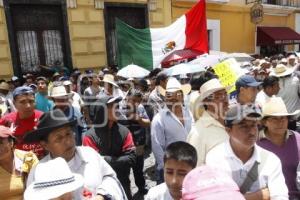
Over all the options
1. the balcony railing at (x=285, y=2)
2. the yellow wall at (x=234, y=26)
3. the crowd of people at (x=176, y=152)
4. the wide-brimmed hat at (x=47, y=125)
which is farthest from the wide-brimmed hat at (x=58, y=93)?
the balcony railing at (x=285, y=2)

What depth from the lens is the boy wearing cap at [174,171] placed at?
2.00 m

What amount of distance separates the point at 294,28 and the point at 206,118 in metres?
21.3

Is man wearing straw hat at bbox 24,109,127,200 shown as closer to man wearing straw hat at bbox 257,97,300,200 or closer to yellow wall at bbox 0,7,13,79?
man wearing straw hat at bbox 257,97,300,200

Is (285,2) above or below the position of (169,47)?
above

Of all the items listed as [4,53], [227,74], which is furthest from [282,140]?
[4,53]

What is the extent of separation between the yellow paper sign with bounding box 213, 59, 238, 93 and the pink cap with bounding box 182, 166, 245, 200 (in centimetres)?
311

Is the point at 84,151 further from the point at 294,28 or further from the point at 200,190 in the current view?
the point at 294,28

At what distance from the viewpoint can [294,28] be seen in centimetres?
2167

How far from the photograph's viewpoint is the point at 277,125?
8.96 ft

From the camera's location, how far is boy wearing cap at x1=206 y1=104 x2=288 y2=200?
206 centimetres

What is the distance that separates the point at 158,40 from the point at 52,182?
5.82m

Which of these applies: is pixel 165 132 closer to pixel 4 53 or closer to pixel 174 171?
pixel 174 171

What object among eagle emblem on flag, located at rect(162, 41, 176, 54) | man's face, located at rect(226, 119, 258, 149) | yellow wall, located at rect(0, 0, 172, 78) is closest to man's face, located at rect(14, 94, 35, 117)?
man's face, located at rect(226, 119, 258, 149)

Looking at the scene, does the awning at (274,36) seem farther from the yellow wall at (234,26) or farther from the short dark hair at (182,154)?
the short dark hair at (182,154)
